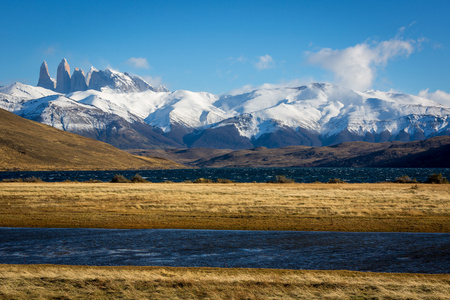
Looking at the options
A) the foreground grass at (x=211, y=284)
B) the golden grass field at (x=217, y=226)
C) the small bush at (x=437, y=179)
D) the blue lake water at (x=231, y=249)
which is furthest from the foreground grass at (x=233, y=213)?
the small bush at (x=437, y=179)

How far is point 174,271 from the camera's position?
19906 mm

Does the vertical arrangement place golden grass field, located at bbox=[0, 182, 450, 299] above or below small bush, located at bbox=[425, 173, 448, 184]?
below

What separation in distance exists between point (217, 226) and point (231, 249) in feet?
31.5

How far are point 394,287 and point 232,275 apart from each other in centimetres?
660

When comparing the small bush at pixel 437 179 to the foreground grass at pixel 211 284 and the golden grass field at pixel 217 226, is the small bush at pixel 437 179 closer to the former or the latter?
the golden grass field at pixel 217 226

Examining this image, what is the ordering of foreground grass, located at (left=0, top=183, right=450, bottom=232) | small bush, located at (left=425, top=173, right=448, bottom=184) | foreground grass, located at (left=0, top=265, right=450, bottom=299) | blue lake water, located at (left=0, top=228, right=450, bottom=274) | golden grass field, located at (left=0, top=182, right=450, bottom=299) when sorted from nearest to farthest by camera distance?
1. foreground grass, located at (left=0, top=265, right=450, bottom=299)
2. golden grass field, located at (left=0, top=182, right=450, bottom=299)
3. blue lake water, located at (left=0, top=228, right=450, bottom=274)
4. foreground grass, located at (left=0, top=183, right=450, bottom=232)
5. small bush, located at (left=425, top=173, right=448, bottom=184)

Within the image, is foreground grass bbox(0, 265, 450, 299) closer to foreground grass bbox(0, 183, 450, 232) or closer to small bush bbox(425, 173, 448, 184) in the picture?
foreground grass bbox(0, 183, 450, 232)

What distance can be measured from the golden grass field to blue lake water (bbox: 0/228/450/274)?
2130 mm

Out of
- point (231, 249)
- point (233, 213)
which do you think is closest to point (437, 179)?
point (233, 213)

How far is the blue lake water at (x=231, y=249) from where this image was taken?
22188mm

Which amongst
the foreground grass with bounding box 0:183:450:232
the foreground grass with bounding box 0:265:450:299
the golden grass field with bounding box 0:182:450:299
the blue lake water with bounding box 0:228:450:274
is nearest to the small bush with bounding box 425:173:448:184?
the golden grass field with bounding box 0:182:450:299

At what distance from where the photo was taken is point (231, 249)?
26000 mm

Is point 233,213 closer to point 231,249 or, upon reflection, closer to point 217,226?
point 217,226

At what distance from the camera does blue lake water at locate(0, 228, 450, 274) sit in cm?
2219
